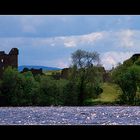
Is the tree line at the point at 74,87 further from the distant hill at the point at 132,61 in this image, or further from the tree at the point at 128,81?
the distant hill at the point at 132,61

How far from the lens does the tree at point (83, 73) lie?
55.0m

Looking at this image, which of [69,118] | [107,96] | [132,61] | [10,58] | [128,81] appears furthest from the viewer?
[10,58]

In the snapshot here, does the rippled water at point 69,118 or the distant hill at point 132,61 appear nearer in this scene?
the rippled water at point 69,118

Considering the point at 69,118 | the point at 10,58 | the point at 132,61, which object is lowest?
the point at 69,118

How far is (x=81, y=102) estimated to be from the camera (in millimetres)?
56312

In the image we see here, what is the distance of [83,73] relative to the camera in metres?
55.8

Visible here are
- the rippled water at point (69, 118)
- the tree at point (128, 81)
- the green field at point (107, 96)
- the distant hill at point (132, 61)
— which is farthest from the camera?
the green field at point (107, 96)

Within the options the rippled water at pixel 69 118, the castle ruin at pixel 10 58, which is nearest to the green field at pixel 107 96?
the rippled water at pixel 69 118

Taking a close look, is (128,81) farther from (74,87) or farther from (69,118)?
(69,118)

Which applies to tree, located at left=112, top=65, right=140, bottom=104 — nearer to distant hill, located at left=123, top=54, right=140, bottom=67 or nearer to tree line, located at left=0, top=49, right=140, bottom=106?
tree line, located at left=0, top=49, right=140, bottom=106

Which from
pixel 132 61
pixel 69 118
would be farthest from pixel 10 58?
pixel 69 118
